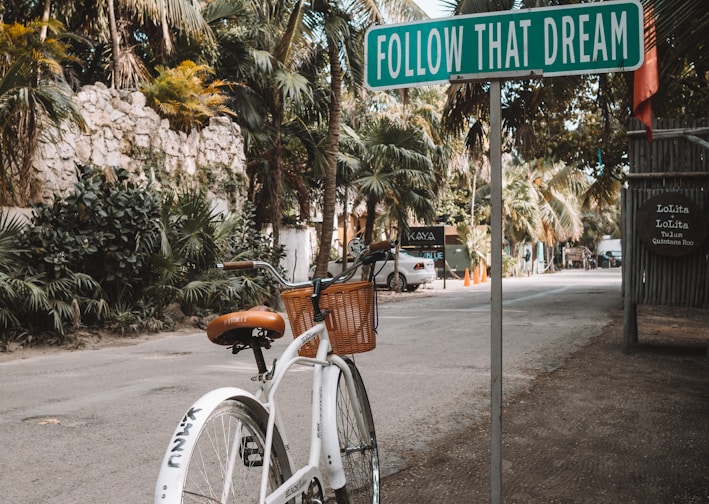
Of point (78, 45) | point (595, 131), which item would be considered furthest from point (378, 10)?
point (78, 45)

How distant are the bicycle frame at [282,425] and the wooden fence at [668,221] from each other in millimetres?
6052

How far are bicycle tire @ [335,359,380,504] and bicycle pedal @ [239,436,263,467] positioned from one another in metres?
0.80

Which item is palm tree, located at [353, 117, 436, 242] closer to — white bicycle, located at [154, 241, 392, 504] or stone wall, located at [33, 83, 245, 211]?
stone wall, located at [33, 83, 245, 211]

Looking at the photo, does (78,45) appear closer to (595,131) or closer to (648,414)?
(595,131)

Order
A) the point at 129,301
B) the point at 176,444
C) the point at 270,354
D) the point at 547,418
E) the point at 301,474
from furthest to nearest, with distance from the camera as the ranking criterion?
1. the point at 129,301
2. the point at 270,354
3. the point at 547,418
4. the point at 301,474
5. the point at 176,444

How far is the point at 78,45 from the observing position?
18.0 m

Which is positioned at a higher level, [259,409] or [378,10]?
[378,10]

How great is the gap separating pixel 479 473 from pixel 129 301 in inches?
349

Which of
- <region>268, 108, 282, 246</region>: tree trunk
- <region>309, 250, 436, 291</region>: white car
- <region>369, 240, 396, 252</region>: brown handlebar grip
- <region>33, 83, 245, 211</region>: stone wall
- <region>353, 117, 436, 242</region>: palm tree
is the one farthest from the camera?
<region>309, 250, 436, 291</region>: white car

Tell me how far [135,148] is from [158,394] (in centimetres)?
814

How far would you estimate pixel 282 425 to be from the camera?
2738mm

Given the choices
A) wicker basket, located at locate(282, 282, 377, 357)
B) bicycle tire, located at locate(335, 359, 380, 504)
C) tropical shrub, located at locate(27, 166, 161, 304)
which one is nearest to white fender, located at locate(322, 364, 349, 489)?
wicker basket, located at locate(282, 282, 377, 357)

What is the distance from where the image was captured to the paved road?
4340 mm

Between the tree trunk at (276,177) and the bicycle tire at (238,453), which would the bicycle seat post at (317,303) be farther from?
the tree trunk at (276,177)
